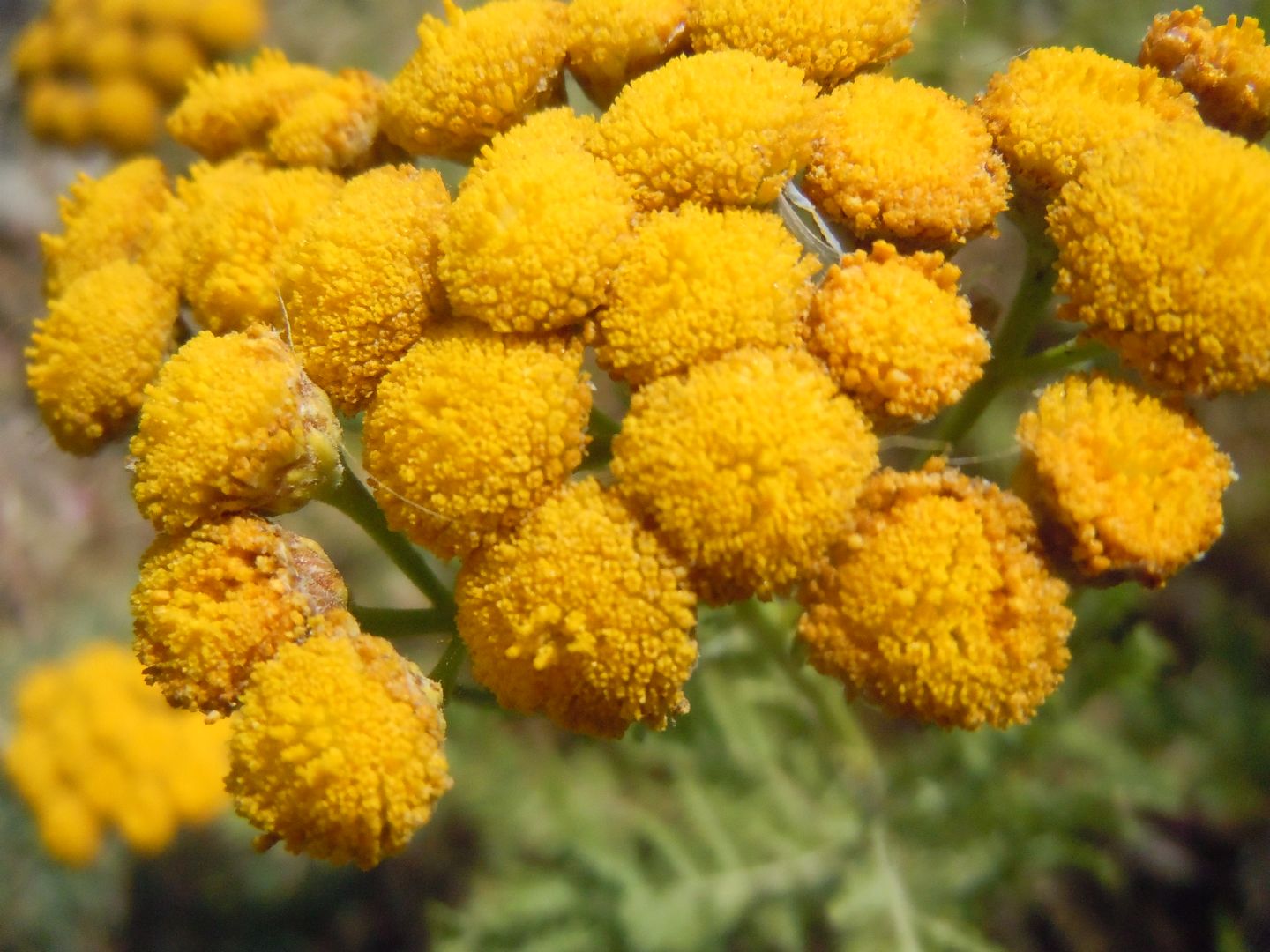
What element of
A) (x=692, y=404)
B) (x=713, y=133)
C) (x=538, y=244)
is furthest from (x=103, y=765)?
(x=713, y=133)

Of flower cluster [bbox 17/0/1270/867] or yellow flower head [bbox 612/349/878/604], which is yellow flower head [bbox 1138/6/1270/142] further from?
yellow flower head [bbox 612/349/878/604]

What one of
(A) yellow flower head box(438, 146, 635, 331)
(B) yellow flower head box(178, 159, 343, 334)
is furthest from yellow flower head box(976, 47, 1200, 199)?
(B) yellow flower head box(178, 159, 343, 334)

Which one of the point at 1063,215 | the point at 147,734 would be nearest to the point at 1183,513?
the point at 1063,215

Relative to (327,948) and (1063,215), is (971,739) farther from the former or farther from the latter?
(327,948)

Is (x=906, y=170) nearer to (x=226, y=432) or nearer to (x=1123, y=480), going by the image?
(x=1123, y=480)

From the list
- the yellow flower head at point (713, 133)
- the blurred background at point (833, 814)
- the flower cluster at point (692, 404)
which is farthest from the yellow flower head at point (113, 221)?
the yellow flower head at point (713, 133)

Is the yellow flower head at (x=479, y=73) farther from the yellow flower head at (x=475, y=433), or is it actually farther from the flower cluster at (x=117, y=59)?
the flower cluster at (x=117, y=59)
